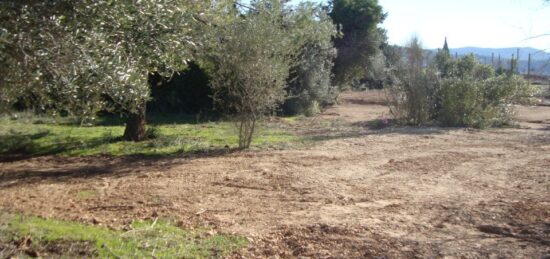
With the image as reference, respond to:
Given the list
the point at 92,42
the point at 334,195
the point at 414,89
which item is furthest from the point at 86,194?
the point at 414,89

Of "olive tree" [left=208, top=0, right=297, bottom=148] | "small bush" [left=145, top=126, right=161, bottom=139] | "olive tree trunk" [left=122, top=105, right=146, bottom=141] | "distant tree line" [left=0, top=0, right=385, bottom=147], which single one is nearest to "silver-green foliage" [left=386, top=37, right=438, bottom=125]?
"distant tree line" [left=0, top=0, right=385, bottom=147]

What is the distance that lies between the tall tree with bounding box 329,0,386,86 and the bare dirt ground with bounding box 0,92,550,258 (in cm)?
1538

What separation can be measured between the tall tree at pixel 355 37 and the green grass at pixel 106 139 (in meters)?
12.2

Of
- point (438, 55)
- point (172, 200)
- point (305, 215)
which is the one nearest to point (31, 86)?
point (172, 200)

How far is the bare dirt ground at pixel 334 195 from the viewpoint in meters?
6.14

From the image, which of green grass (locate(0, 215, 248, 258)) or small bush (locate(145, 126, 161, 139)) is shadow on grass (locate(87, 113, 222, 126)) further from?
green grass (locate(0, 215, 248, 258))

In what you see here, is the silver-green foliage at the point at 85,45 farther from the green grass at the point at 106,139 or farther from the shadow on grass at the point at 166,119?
the shadow on grass at the point at 166,119

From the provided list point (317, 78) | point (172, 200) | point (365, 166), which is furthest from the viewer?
point (317, 78)

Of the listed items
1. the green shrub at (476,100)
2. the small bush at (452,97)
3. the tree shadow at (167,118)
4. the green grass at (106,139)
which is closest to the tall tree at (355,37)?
the tree shadow at (167,118)

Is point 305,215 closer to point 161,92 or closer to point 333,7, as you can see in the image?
point 161,92

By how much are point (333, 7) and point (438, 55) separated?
10617 mm

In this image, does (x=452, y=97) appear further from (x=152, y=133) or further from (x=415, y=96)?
(x=152, y=133)

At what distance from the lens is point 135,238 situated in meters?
6.18

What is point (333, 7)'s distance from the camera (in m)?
29.8
